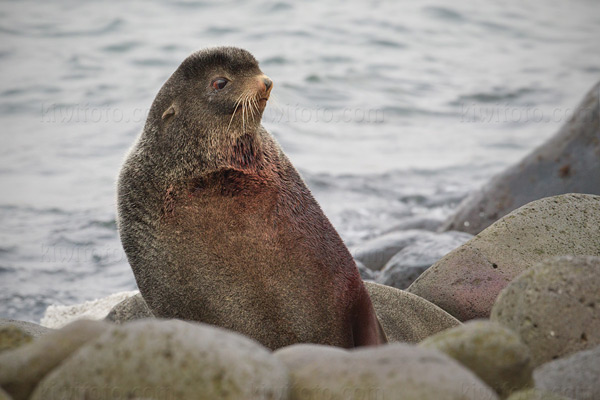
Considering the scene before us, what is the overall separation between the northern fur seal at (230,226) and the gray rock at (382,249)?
4210 millimetres

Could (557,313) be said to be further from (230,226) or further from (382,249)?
(382,249)

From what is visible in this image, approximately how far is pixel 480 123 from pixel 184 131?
530 inches

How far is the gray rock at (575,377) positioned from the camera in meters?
3.64

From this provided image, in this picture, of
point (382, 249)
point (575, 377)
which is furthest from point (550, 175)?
point (575, 377)

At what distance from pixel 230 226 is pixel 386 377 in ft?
7.97

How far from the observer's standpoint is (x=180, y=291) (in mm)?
5352

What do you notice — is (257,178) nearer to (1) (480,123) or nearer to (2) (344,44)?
(1) (480,123)

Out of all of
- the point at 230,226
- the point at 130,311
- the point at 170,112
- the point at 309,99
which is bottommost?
the point at 309,99

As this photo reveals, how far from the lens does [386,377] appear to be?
3072 millimetres

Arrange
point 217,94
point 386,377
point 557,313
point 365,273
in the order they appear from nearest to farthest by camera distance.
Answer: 1. point 386,377
2. point 557,313
3. point 217,94
4. point 365,273

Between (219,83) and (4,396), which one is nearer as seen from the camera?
(4,396)

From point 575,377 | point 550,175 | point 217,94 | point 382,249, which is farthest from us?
point 382,249

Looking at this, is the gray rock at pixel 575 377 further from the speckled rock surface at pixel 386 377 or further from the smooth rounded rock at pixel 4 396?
the smooth rounded rock at pixel 4 396

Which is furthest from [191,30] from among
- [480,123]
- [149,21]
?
[480,123]
